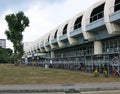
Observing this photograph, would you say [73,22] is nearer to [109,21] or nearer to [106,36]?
[106,36]

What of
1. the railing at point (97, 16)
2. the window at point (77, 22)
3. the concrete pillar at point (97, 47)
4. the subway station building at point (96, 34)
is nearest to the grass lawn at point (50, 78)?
the subway station building at point (96, 34)

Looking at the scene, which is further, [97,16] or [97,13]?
[97,13]

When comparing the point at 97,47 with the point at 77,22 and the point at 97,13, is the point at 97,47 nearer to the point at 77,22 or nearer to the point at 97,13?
the point at 97,13

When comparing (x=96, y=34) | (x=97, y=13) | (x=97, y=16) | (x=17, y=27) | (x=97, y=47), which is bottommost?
(x=97, y=47)

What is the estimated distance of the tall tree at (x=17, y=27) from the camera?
273 ft

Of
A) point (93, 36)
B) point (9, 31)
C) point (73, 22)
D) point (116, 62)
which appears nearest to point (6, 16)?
point (9, 31)

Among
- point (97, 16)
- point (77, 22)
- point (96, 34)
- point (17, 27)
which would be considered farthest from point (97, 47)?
point (17, 27)

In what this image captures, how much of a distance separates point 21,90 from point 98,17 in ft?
111

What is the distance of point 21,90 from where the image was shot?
19.2 meters

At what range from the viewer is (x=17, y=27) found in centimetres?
8444

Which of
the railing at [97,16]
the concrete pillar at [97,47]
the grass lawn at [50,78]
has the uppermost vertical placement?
the railing at [97,16]

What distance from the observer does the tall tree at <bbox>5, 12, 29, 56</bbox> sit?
273ft

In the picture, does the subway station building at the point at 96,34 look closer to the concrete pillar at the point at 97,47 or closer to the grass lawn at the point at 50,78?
the concrete pillar at the point at 97,47

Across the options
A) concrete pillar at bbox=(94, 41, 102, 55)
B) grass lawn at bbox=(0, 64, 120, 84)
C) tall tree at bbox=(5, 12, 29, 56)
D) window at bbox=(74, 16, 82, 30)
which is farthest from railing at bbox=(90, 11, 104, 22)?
tall tree at bbox=(5, 12, 29, 56)
